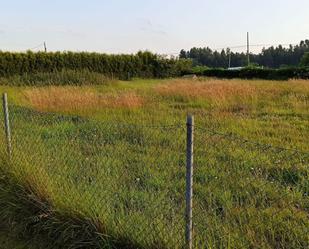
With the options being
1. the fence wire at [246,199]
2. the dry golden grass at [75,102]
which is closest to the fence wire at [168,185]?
the fence wire at [246,199]

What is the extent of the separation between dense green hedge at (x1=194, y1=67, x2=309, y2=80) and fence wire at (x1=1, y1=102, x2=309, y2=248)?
98.0ft

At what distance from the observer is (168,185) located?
4.95 metres

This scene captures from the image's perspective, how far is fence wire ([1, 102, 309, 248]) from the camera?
11.6ft

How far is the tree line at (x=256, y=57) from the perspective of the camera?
9862 centimetres

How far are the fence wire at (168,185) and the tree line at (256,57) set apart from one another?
303 feet

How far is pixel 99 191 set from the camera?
428 centimetres

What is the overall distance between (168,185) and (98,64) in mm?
34159

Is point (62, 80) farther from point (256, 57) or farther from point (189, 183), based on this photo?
point (256, 57)

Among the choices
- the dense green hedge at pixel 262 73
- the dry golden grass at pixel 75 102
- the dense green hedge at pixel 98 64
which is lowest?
the dense green hedge at pixel 262 73

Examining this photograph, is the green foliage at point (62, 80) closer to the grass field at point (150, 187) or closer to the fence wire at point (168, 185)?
the grass field at point (150, 187)

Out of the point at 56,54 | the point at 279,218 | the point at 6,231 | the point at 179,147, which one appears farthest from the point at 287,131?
the point at 56,54

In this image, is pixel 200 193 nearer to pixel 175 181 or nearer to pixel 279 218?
pixel 175 181

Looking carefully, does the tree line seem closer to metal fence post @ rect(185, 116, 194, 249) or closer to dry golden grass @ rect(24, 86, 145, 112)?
dry golden grass @ rect(24, 86, 145, 112)

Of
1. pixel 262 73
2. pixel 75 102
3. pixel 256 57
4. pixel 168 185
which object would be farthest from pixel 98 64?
pixel 256 57
